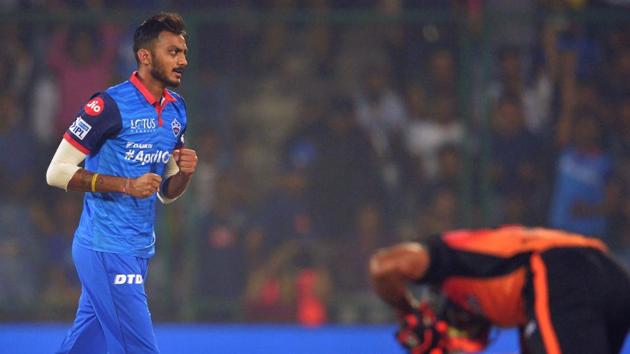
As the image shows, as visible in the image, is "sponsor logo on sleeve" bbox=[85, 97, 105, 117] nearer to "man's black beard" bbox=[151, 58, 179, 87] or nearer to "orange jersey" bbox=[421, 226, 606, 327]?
"man's black beard" bbox=[151, 58, 179, 87]

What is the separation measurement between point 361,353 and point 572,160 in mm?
3276

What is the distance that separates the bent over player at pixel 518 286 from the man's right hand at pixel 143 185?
1.07 metres

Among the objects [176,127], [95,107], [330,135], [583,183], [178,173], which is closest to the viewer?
[95,107]

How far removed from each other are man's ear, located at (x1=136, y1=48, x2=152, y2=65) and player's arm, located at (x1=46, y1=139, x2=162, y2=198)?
0.51 meters

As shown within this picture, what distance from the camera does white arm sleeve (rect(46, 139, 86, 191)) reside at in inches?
201

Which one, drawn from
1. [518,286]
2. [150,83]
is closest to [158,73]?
[150,83]

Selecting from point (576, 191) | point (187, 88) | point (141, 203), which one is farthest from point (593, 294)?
point (187, 88)

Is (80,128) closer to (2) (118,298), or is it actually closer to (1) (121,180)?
(1) (121,180)

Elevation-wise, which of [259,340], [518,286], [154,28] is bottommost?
[259,340]

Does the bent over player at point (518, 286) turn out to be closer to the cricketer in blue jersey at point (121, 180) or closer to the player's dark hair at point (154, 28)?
the cricketer in blue jersey at point (121, 180)

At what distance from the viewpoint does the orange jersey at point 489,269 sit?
5.20 metres

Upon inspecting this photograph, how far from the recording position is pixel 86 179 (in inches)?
199

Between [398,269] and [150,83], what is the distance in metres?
1.44

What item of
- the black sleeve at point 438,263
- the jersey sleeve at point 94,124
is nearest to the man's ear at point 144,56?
the jersey sleeve at point 94,124
